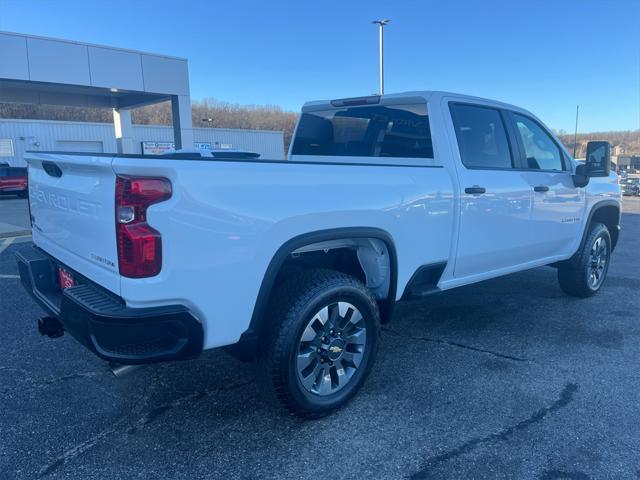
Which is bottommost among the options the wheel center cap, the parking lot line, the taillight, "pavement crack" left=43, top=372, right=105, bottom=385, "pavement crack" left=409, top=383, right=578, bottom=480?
"pavement crack" left=409, top=383, right=578, bottom=480

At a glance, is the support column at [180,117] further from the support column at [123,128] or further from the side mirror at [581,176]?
the side mirror at [581,176]

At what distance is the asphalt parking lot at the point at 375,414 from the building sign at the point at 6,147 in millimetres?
26583

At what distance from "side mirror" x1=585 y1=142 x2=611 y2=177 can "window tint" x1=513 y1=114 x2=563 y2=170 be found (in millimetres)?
272

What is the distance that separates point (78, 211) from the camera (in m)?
2.66

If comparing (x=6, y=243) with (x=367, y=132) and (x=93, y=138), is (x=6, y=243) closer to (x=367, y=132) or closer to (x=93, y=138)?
(x=367, y=132)

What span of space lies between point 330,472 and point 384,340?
1880 mm

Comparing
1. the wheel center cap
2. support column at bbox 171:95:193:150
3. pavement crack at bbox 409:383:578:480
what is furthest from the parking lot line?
support column at bbox 171:95:193:150

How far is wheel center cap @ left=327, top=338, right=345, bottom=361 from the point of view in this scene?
3049 millimetres

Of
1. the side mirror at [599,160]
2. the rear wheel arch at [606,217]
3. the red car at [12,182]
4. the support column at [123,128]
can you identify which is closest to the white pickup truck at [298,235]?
the side mirror at [599,160]

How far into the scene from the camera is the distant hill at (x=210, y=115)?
177ft

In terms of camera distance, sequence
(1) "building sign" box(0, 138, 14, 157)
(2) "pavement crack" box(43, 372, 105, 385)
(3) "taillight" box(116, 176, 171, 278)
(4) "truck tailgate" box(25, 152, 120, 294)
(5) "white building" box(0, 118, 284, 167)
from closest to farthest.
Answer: (3) "taillight" box(116, 176, 171, 278) < (4) "truck tailgate" box(25, 152, 120, 294) < (2) "pavement crack" box(43, 372, 105, 385) < (1) "building sign" box(0, 138, 14, 157) < (5) "white building" box(0, 118, 284, 167)

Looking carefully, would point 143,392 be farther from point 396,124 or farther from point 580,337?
point 580,337

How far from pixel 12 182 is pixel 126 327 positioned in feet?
67.9

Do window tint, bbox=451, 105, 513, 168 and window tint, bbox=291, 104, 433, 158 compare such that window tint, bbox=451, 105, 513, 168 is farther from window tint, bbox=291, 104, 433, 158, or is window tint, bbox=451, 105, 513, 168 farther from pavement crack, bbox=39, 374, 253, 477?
pavement crack, bbox=39, 374, 253, 477
